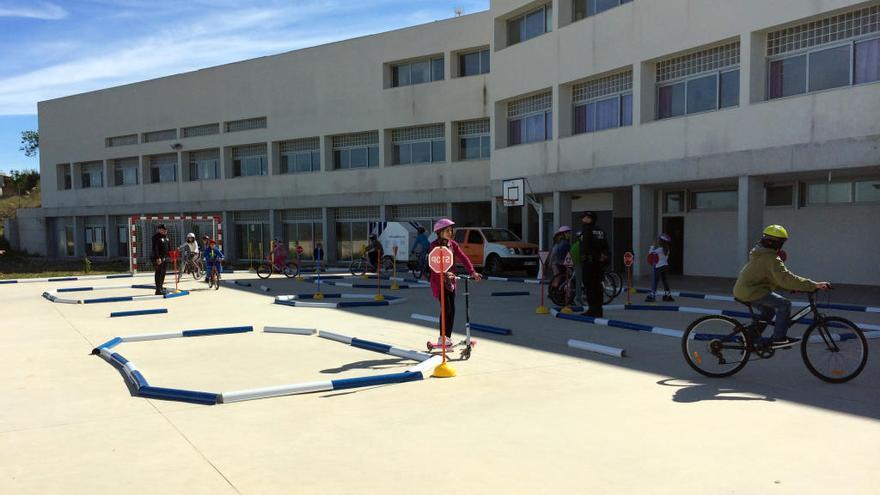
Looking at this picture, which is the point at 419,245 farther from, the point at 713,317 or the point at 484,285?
the point at 713,317

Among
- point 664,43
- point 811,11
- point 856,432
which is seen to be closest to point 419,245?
point 664,43

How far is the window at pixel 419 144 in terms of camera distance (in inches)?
1368

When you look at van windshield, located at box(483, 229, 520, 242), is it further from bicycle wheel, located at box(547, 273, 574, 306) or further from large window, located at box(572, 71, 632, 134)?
bicycle wheel, located at box(547, 273, 574, 306)

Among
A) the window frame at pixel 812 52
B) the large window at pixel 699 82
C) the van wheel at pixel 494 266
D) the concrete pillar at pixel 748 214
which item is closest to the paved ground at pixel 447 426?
the concrete pillar at pixel 748 214

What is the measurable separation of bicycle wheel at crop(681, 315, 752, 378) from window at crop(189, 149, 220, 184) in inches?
1584

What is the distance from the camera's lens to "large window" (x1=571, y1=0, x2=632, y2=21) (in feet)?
79.3

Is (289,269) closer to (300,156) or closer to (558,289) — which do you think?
(558,289)

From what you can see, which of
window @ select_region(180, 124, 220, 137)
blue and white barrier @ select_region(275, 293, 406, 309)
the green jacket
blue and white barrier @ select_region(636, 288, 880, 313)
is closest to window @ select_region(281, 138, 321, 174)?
window @ select_region(180, 124, 220, 137)

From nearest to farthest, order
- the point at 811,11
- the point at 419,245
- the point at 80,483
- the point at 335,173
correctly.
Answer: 1. the point at 80,483
2. the point at 811,11
3. the point at 419,245
4. the point at 335,173

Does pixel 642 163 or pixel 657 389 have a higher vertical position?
pixel 642 163

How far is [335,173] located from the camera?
38500 mm

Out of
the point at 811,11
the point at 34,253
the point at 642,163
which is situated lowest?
the point at 34,253

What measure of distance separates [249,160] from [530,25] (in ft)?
69.9

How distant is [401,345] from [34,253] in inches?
2152
